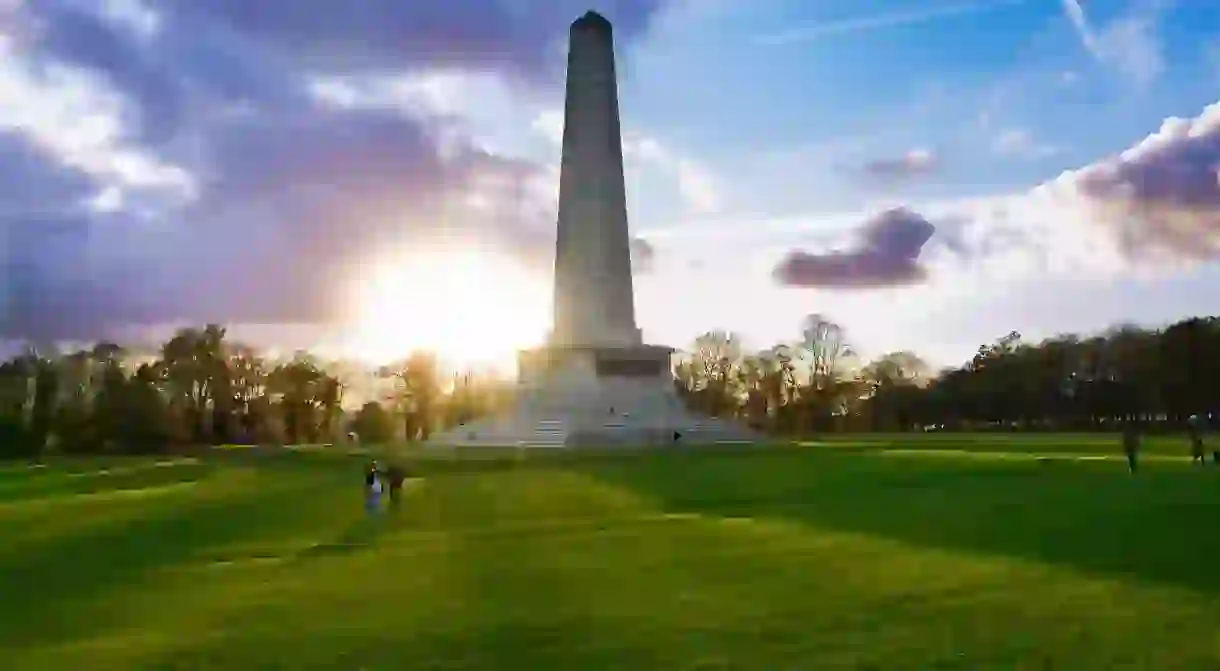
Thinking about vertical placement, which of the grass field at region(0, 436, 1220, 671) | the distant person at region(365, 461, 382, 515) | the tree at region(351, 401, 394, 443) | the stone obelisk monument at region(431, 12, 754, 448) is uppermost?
the stone obelisk monument at region(431, 12, 754, 448)

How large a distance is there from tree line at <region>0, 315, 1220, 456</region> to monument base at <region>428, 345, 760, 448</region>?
2900mm

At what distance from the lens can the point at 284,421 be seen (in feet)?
276

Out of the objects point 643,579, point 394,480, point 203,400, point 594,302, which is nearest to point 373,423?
point 203,400

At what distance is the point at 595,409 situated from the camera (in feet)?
165

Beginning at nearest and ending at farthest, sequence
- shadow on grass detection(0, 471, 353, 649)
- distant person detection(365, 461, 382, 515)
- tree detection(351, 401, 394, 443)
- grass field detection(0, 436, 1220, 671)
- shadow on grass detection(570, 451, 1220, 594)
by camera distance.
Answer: grass field detection(0, 436, 1220, 671)
shadow on grass detection(0, 471, 353, 649)
shadow on grass detection(570, 451, 1220, 594)
distant person detection(365, 461, 382, 515)
tree detection(351, 401, 394, 443)

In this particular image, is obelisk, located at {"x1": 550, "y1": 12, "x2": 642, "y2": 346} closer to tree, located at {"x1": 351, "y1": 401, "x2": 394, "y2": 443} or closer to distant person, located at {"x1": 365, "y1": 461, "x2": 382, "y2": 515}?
distant person, located at {"x1": 365, "y1": 461, "x2": 382, "y2": 515}

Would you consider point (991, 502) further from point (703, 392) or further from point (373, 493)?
point (703, 392)

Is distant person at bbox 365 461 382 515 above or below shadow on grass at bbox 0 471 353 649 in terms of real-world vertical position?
above

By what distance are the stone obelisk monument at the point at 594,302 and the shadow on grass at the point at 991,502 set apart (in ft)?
45.8

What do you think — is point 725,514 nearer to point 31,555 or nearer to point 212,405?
point 31,555

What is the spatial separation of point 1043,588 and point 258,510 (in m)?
18.8

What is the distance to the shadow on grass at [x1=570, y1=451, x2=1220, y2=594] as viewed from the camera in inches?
554

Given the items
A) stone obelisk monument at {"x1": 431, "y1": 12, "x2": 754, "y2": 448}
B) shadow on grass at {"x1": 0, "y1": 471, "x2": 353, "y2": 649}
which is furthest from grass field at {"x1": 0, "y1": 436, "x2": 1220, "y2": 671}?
stone obelisk monument at {"x1": 431, "y1": 12, "x2": 754, "y2": 448}

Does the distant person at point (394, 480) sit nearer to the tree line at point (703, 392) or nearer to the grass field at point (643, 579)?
the grass field at point (643, 579)
